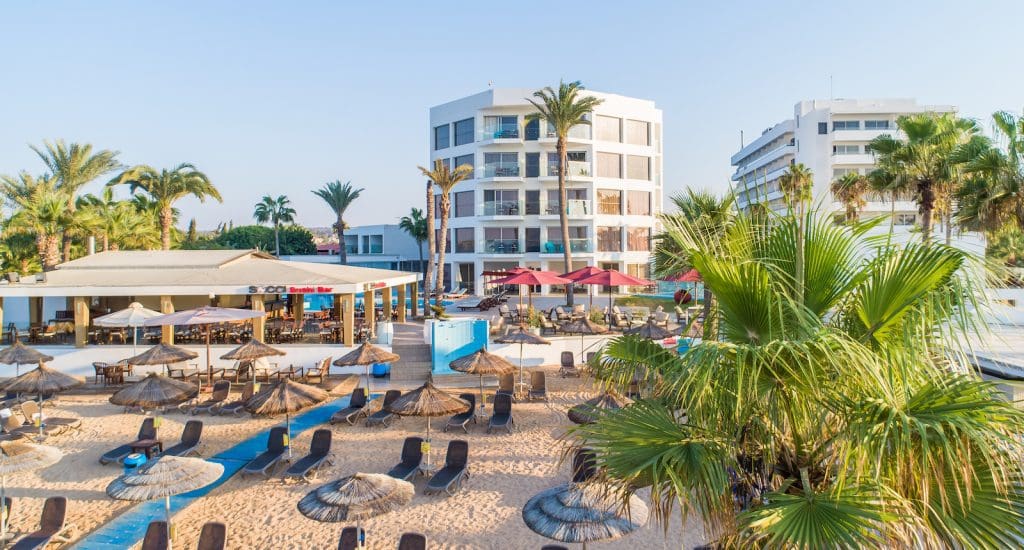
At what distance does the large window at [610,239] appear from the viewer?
149 ft

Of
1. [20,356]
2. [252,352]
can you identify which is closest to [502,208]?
[252,352]

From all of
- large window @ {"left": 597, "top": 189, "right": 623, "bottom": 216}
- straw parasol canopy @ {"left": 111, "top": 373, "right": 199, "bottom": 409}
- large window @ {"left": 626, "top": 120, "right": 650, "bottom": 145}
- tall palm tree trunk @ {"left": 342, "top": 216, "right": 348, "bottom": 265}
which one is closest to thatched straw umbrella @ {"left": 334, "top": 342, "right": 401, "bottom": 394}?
straw parasol canopy @ {"left": 111, "top": 373, "right": 199, "bottom": 409}

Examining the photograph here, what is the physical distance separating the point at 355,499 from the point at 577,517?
296 centimetres

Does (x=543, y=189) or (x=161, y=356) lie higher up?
(x=543, y=189)

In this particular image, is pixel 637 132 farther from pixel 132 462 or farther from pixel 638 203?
pixel 132 462

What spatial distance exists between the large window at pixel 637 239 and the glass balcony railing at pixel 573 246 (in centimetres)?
366

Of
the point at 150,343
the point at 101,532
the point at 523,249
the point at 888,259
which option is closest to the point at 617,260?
the point at 523,249

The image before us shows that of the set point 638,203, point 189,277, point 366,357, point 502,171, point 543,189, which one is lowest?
point 366,357

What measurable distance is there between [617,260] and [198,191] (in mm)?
29189

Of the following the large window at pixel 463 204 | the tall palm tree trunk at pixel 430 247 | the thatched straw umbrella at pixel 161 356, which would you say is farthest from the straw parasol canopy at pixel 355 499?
the large window at pixel 463 204

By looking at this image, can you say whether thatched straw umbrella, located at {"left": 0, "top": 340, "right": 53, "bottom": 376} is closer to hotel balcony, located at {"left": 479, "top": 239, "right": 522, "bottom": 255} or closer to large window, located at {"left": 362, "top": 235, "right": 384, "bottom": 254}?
hotel balcony, located at {"left": 479, "top": 239, "right": 522, "bottom": 255}

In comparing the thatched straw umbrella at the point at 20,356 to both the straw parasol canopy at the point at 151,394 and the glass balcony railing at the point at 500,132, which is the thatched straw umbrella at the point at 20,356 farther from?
the glass balcony railing at the point at 500,132

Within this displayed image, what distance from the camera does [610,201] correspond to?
151ft

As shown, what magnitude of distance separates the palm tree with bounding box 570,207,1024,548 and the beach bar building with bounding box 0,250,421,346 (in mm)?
17903
